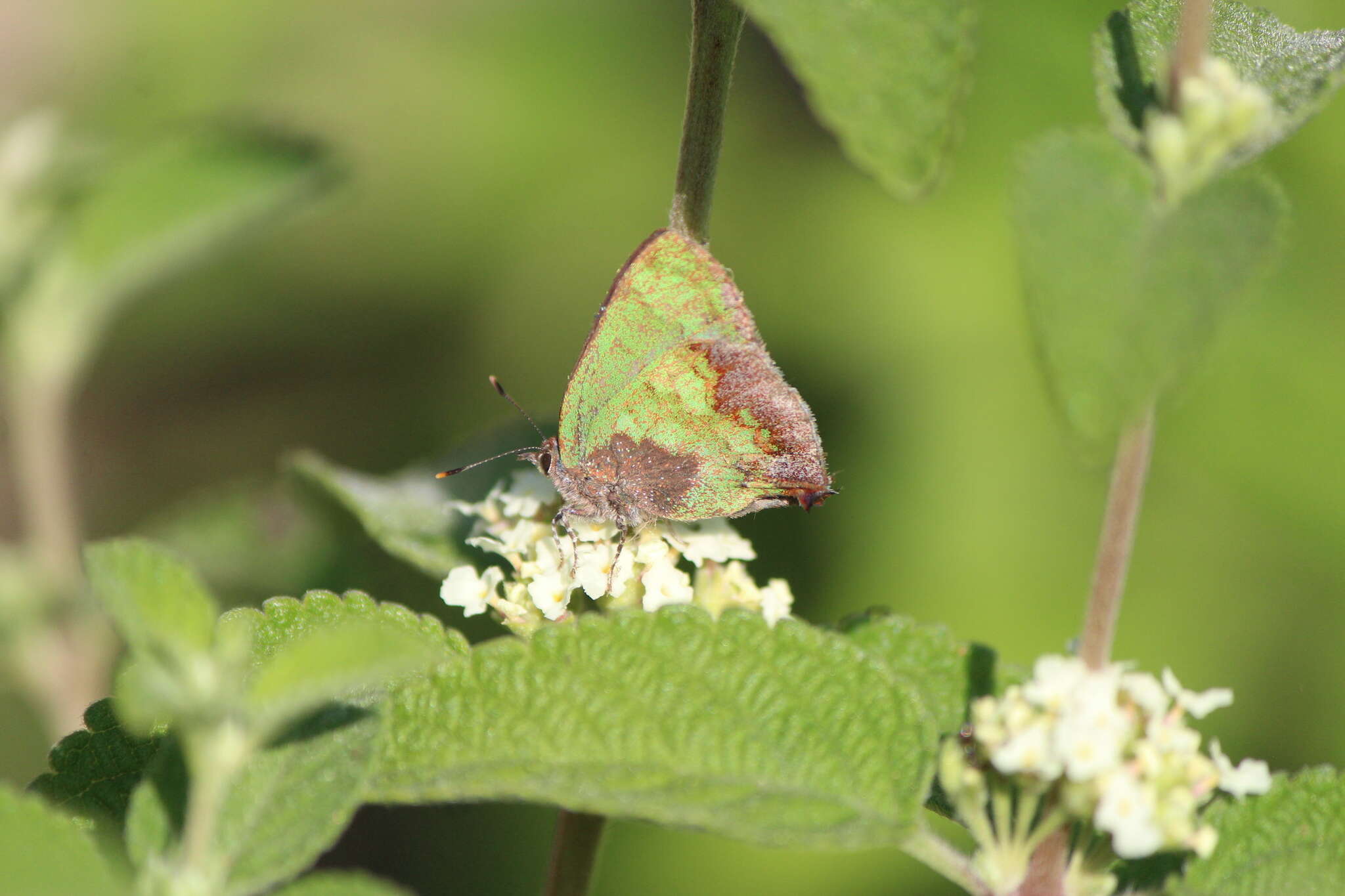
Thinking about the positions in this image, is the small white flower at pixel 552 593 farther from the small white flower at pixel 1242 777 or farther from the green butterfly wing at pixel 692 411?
the small white flower at pixel 1242 777

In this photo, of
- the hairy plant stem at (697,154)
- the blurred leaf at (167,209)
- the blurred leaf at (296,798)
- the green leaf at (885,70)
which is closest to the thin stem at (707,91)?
the hairy plant stem at (697,154)

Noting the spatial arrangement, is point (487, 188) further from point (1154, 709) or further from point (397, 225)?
point (1154, 709)

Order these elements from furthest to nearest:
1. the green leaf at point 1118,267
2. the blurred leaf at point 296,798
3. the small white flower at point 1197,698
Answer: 1. the small white flower at point 1197,698
2. the blurred leaf at point 296,798
3. the green leaf at point 1118,267

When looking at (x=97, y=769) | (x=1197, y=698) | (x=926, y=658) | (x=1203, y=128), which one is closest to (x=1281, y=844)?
(x=1197, y=698)

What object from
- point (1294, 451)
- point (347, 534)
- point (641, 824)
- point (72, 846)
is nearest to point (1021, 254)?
point (72, 846)

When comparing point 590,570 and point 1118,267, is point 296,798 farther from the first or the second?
point 1118,267

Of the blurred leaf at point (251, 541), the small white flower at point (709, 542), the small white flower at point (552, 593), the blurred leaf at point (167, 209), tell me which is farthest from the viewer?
the blurred leaf at point (251, 541)

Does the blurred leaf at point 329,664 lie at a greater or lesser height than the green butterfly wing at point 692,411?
lesser
